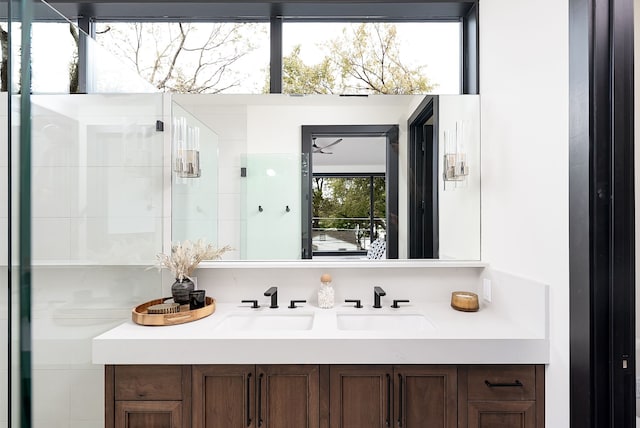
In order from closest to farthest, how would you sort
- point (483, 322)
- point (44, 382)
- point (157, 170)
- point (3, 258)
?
point (3, 258) → point (44, 382) → point (483, 322) → point (157, 170)

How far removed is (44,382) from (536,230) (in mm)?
1834

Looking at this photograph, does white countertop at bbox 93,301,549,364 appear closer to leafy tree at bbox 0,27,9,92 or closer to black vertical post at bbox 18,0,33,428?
black vertical post at bbox 18,0,33,428

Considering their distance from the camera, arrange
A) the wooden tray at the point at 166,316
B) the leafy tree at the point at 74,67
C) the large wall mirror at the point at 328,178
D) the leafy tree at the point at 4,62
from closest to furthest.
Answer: the leafy tree at the point at 4,62
the leafy tree at the point at 74,67
the wooden tray at the point at 166,316
the large wall mirror at the point at 328,178

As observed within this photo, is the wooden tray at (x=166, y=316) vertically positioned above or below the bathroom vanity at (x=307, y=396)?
above

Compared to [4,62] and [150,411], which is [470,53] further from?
[150,411]

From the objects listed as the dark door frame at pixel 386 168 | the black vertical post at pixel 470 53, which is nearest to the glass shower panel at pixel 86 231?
the dark door frame at pixel 386 168

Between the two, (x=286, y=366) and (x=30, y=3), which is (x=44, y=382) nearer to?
(x=286, y=366)

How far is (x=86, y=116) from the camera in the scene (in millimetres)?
1302

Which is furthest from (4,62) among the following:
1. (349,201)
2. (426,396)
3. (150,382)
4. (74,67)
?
(426,396)

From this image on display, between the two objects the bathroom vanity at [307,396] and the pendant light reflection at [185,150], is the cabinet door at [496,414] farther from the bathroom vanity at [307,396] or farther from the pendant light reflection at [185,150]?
the pendant light reflection at [185,150]

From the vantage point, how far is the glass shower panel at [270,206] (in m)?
1.76

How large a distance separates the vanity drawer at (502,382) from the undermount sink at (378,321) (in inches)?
13.7

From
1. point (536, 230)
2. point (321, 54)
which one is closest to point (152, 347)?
point (536, 230)

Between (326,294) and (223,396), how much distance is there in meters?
0.64
